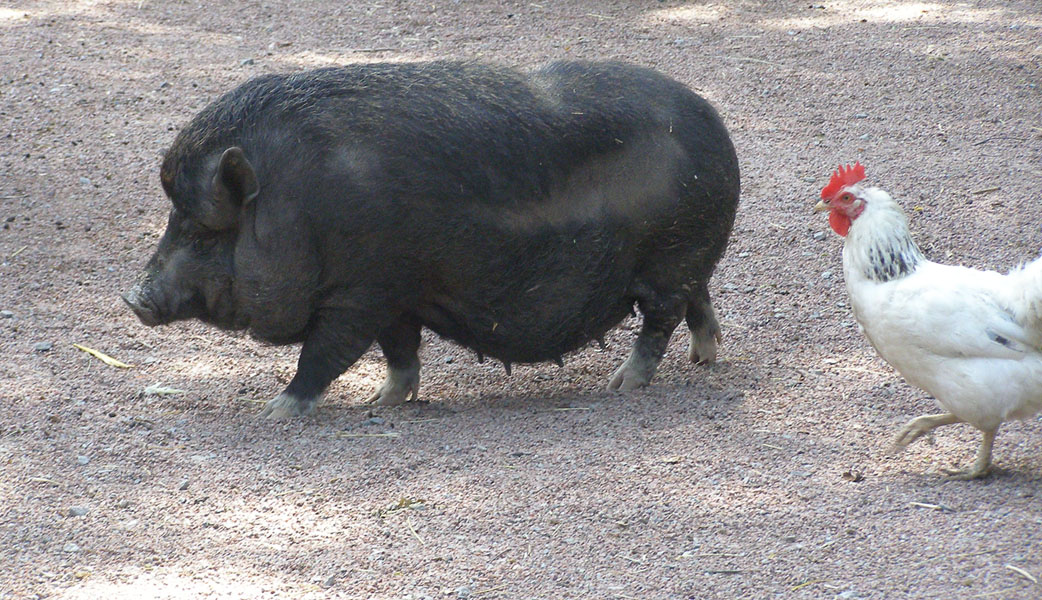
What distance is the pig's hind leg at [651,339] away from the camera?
215 inches

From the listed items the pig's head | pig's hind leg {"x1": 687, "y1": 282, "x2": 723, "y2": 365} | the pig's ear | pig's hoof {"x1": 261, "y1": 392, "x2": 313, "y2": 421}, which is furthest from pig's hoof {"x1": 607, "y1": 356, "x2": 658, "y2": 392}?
the pig's ear

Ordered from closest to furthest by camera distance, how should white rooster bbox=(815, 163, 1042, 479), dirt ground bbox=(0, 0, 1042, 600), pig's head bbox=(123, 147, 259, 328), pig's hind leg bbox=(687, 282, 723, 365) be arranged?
dirt ground bbox=(0, 0, 1042, 600)
white rooster bbox=(815, 163, 1042, 479)
pig's head bbox=(123, 147, 259, 328)
pig's hind leg bbox=(687, 282, 723, 365)

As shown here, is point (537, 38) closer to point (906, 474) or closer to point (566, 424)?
point (566, 424)

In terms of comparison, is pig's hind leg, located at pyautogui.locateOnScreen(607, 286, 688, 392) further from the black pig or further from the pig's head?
the pig's head

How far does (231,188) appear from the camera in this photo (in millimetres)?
5012

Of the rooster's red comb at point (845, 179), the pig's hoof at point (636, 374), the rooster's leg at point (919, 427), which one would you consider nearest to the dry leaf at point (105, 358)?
the pig's hoof at point (636, 374)

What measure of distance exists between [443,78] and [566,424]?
1.64m

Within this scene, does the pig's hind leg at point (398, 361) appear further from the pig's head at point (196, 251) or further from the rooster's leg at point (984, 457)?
the rooster's leg at point (984, 457)

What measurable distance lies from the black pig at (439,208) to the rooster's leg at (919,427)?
128 cm

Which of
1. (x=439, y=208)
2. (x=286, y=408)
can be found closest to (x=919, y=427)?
(x=439, y=208)

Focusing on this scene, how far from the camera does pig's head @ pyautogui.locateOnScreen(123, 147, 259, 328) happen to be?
504 cm

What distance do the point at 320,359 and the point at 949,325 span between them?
8.61 ft

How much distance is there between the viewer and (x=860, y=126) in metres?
8.49

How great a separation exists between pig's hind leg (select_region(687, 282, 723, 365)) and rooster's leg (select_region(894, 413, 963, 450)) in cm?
134
